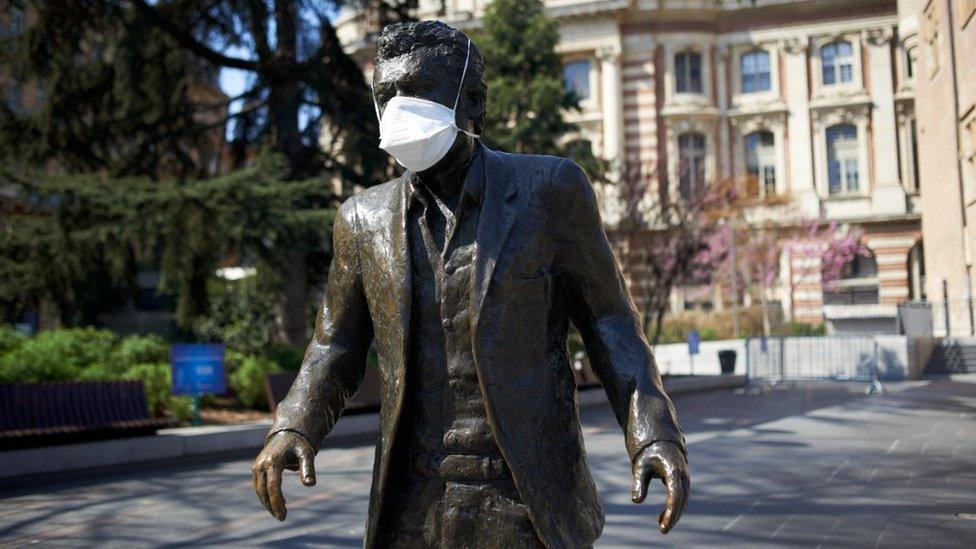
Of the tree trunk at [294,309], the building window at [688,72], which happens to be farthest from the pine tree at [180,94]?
the building window at [688,72]

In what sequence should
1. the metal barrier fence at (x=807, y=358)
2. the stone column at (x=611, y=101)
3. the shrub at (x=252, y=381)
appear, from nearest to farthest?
the shrub at (x=252, y=381), the metal barrier fence at (x=807, y=358), the stone column at (x=611, y=101)

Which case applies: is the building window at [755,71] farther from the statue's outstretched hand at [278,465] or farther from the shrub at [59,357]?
the statue's outstretched hand at [278,465]

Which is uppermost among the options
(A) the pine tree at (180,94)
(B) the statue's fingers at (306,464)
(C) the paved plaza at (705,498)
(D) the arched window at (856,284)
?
(A) the pine tree at (180,94)

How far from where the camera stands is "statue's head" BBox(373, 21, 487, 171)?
218cm

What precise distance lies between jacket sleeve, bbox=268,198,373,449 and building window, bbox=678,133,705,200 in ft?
81.1

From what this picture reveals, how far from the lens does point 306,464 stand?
85.6 inches

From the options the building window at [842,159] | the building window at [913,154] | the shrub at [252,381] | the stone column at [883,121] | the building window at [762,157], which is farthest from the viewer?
the building window at [762,157]

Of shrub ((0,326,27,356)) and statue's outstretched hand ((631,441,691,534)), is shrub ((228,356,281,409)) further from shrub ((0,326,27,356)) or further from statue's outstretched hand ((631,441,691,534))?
statue's outstretched hand ((631,441,691,534))

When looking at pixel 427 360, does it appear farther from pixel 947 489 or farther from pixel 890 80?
pixel 890 80

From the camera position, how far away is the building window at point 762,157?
1625 inches

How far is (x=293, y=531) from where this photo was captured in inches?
264

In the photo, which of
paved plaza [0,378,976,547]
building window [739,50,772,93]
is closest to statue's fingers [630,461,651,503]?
paved plaza [0,378,976,547]

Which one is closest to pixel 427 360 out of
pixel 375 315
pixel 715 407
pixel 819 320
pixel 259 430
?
pixel 375 315

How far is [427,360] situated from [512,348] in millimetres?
221
